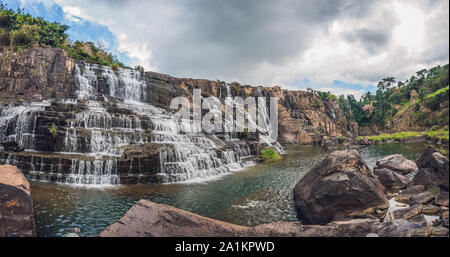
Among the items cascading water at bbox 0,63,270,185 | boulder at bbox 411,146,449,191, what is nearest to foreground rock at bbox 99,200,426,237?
boulder at bbox 411,146,449,191

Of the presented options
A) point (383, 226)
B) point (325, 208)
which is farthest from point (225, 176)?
point (383, 226)

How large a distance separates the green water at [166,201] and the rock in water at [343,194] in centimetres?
138

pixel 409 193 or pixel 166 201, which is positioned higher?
pixel 409 193

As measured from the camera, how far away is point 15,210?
766cm

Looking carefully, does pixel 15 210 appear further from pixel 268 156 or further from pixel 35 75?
pixel 35 75

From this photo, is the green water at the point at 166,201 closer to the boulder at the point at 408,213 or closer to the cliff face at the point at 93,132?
the cliff face at the point at 93,132

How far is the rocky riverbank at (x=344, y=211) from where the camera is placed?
22.9 ft

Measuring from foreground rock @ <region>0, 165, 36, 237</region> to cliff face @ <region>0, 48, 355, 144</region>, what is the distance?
26.0 metres

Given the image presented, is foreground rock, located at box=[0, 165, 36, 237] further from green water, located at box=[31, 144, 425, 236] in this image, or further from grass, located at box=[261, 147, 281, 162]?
grass, located at box=[261, 147, 281, 162]

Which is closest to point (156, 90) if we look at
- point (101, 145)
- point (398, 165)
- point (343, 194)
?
point (101, 145)

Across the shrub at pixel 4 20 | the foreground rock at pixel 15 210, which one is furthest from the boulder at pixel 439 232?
the shrub at pixel 4 20

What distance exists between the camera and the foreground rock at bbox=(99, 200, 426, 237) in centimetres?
685

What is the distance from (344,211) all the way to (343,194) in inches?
26.8
